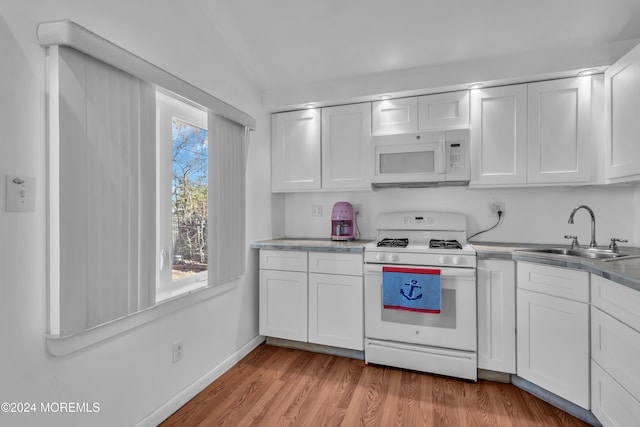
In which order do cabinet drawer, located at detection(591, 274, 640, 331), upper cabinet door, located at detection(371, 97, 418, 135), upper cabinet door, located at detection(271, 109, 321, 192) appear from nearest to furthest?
cabinet drawer, located at detection(591, 274, 640, 331) → upper cabinet door, located at detection(371, 97, 418, 135) → upper cabinet door, located at detection(271, 109, 321, 192)

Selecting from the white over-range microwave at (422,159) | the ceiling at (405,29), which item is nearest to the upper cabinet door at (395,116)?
the white over-range microwave at (422,159)

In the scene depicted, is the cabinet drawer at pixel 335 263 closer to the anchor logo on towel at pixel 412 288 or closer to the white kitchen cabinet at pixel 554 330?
the anchor logo on towel at pixel 412 288

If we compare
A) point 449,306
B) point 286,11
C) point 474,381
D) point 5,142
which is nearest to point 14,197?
point 5,142

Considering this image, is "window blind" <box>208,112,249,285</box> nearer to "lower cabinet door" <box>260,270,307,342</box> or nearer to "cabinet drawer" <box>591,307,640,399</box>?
"lower cabinet door" <box>260,270,307,342</box>

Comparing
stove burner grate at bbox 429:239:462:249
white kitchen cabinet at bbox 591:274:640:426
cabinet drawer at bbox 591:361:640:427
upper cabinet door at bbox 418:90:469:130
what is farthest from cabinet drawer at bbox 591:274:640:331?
upper cabinet door at bbox 418:90:469:130

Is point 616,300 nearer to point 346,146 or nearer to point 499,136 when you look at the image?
point 499,136

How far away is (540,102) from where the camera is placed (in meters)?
2.23

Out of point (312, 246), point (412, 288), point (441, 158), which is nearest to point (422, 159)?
point (441, 158)

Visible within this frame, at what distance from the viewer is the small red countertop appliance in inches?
109

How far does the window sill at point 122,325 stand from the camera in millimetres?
1247

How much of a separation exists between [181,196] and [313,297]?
127 centimetres

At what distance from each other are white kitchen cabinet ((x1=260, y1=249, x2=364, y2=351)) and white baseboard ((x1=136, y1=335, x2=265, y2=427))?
25cm

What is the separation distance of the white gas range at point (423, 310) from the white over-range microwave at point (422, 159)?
0.51m

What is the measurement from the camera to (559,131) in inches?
86.4
